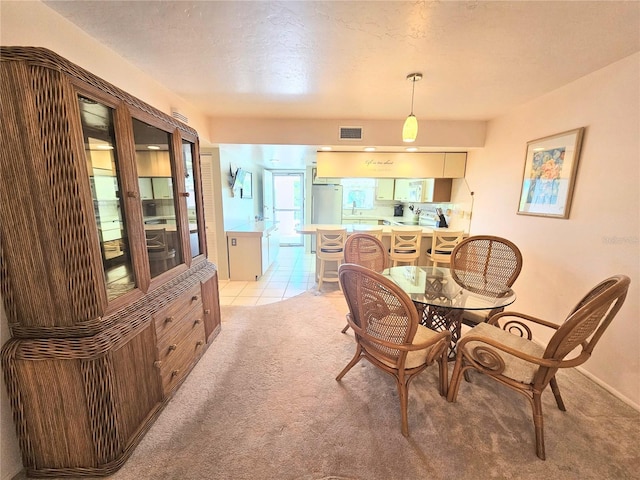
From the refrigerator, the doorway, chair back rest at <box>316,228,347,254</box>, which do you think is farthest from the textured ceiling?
the doorway

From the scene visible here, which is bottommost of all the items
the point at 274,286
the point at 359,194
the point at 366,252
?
the point at 274,286

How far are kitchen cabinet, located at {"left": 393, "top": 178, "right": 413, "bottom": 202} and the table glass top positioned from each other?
9.10 feet

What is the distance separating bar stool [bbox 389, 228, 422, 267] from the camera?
11.7ft

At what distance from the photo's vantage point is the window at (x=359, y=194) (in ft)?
19.4

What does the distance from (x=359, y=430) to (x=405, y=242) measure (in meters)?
2.53

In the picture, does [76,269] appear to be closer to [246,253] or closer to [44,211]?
[44,211]

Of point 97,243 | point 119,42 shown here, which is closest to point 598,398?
point 97,243

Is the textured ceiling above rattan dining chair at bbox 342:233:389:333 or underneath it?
above

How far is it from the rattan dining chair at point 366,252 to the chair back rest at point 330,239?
97 centimetres

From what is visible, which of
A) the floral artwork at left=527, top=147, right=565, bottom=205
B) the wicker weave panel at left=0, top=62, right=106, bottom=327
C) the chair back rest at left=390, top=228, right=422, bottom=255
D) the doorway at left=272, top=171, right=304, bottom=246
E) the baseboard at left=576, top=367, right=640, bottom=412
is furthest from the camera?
the doorway at left=272, top=171, right=304, bottom=246

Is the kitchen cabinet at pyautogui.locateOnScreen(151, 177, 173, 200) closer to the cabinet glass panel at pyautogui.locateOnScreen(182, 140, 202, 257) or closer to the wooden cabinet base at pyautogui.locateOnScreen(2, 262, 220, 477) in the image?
the cabinet glass panel at pyautogui.locateOnScreen(182, 140, 202, 257)

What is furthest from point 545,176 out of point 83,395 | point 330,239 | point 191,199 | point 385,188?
point 83,395

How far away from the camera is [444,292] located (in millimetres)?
1955

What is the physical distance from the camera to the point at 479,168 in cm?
349
